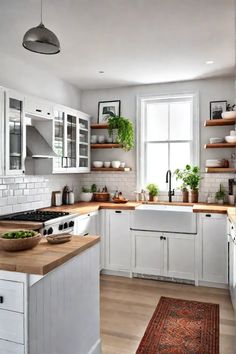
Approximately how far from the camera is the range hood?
12.9ft

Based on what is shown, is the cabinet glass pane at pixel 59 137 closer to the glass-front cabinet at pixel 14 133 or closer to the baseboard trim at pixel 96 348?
the glass-front cabinet at pixel 14 133

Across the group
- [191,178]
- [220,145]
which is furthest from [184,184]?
[220,145]

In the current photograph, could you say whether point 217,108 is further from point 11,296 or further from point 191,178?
point 11,296

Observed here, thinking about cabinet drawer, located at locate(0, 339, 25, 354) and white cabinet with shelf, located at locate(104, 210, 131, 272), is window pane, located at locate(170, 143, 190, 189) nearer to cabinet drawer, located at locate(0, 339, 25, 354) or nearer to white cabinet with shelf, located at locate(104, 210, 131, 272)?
white cabinet with shelf, located at locate(104, 210, 131, 272)

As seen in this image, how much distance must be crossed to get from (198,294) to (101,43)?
318cm

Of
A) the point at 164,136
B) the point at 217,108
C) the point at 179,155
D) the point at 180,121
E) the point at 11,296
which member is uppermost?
the point at 217,108

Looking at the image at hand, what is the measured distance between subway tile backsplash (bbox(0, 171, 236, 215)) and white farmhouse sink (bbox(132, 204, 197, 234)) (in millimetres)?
837

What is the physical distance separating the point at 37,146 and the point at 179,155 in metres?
2.34

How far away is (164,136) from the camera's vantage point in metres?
5.30

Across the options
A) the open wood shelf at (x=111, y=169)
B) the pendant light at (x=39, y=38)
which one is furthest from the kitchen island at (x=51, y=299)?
the open wood shelf at (x=111, y=169)

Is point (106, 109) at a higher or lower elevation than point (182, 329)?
higher

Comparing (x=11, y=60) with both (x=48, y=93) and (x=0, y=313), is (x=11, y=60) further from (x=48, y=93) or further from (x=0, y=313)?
(x=0, y=313)

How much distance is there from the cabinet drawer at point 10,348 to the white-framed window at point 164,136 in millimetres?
3783

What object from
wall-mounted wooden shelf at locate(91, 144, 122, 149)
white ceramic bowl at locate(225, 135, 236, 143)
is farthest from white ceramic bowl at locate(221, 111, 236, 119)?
wall-mounted wooden shelf at locate(91, 144, 122, 149)
